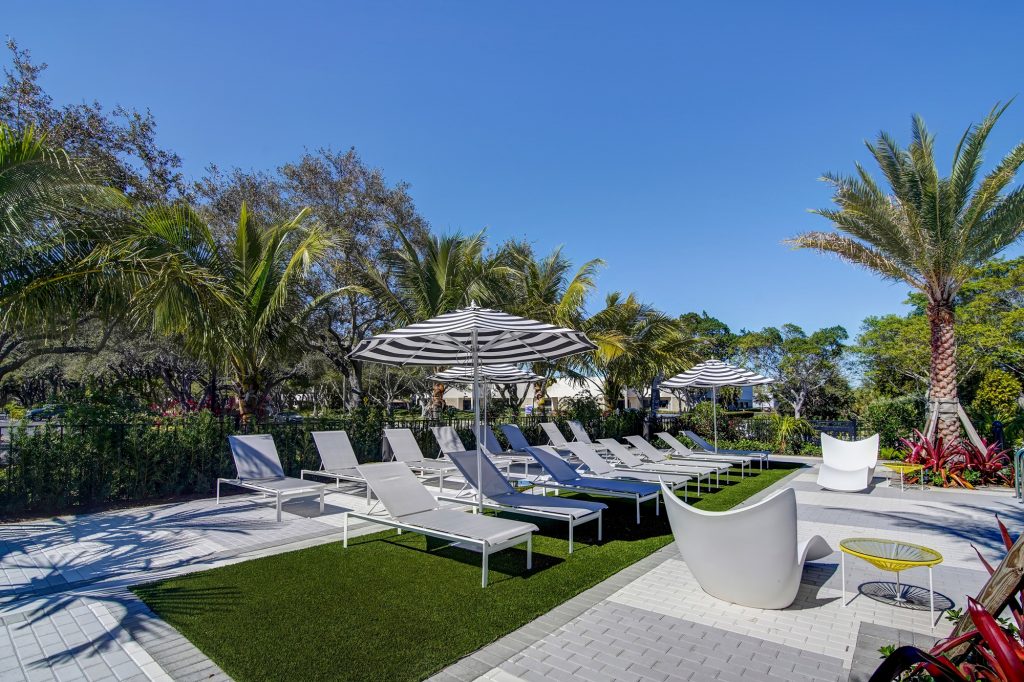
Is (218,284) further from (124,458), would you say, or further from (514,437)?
(514,437)

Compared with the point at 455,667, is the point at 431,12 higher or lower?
higher

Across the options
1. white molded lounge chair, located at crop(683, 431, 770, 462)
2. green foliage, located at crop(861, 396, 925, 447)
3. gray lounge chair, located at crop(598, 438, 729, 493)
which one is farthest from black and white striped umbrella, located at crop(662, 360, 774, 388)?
green foliage, located at crop(861, 396, 925, 447)

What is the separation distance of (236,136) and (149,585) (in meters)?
14.0

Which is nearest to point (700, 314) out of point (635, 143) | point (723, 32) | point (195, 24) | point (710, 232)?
point (710, 232)

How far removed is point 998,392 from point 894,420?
8917mm

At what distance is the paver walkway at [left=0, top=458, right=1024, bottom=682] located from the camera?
11.2 feet

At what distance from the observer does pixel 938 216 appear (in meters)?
11.3

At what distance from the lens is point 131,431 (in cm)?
853

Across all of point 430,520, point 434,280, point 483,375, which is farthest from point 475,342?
point 434,280

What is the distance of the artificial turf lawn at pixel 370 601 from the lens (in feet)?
11.5

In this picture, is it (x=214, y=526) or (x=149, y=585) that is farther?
(x=214, y=526)

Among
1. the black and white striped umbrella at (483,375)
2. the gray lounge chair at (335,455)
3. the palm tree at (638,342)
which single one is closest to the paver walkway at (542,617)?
the gray lounge chair at (335,455)

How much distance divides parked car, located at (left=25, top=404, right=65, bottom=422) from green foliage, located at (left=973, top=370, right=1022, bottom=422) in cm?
2823

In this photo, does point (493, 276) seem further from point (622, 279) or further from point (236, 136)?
point (236, 136)
